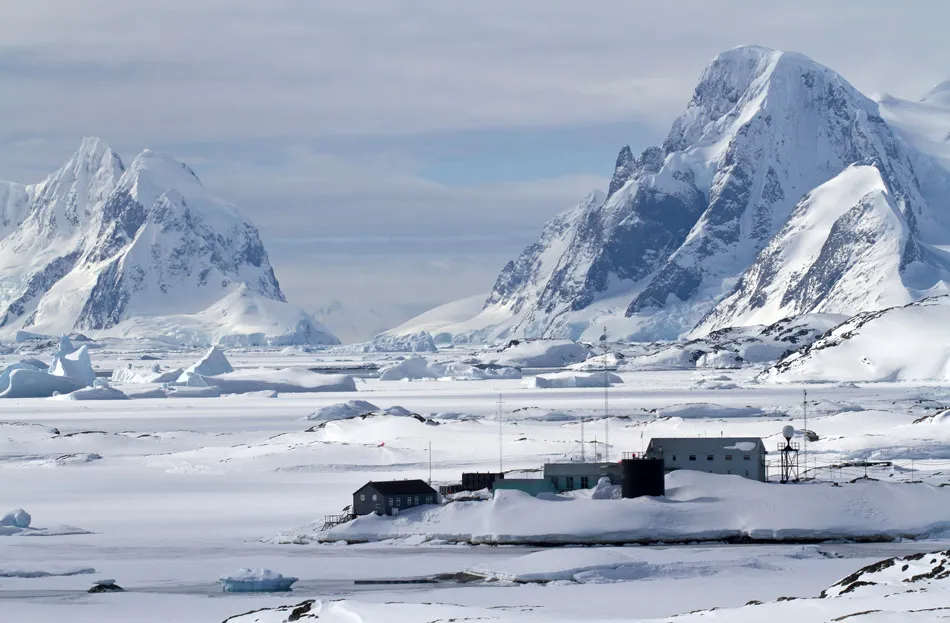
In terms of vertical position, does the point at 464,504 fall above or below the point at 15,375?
below

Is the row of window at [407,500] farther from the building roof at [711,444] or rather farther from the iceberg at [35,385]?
the iceberg at [35,385]

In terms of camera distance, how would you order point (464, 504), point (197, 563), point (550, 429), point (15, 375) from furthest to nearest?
point (15, 375)
point (550, 429)
point (464, 504)
point (197, 563)

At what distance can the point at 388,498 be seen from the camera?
63844 millimetres

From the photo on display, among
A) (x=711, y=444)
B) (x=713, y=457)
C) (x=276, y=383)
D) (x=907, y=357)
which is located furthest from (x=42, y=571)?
(x=907, y=357)

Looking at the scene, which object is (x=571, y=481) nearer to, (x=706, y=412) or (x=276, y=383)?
(x=706, y=412)

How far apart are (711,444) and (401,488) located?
48.6 feet

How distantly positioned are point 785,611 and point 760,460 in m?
31.8

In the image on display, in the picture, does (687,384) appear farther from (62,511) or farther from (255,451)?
(62,511)

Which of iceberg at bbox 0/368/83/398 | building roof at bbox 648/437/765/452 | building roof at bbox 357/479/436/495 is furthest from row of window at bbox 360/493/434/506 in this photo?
iceberg at bbox 0/368/83/398

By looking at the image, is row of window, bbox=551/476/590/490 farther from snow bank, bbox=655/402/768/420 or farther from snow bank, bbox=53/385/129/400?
snow bank, bbox=53/385/129/400

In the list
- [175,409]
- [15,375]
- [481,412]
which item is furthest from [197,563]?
[15,375]

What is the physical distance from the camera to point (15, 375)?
182 meters

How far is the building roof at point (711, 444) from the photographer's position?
70.2 meters

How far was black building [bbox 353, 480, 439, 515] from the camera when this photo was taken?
209 ft
